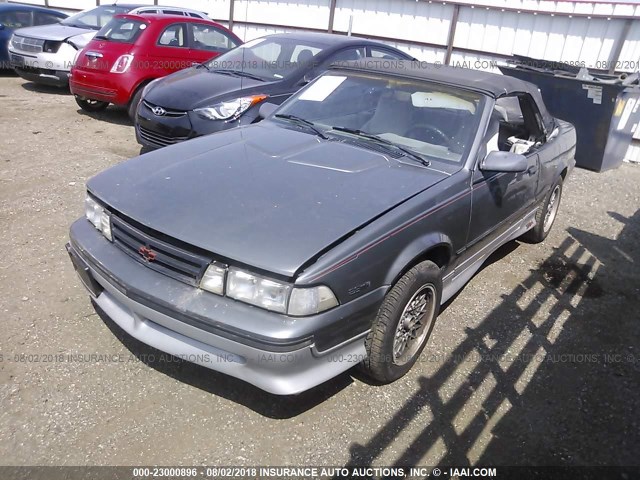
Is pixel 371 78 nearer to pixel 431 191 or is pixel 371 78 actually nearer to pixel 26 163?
pixel 431 191

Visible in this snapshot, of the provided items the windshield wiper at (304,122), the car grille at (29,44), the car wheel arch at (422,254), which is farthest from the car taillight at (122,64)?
the car wheel arch at (422,254)

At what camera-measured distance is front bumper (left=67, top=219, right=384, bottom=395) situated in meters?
2.24

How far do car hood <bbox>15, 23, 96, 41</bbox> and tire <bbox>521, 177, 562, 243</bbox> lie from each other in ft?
28.0

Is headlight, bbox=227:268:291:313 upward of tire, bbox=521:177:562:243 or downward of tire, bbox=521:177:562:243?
upward

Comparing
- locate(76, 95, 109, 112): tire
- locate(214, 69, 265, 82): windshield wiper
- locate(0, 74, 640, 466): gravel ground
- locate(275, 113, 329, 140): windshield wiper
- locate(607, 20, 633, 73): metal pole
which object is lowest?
locate(0, 74, 640, 466): gravel ground

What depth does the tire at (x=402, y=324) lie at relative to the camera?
265cm

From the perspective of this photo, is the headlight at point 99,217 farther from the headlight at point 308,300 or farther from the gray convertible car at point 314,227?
the headlight at point 308,300

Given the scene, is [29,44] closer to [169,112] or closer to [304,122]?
[169,112]

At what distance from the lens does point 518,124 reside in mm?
4590

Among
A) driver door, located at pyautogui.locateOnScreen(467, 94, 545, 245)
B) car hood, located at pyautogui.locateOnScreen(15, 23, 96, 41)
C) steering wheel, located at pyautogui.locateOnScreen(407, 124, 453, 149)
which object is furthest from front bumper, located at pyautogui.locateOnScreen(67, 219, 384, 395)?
car hood, located at pyautogui.locateOnScreen(15, 23, 96, 41)

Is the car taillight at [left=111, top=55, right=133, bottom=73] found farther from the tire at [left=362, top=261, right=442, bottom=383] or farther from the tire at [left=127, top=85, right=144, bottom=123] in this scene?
the tire at [left=362, top=261, right=442, bottom=383]

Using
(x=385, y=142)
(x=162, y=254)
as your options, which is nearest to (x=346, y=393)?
(x=162, y=254)

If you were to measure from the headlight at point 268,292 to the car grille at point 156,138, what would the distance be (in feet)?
11.4

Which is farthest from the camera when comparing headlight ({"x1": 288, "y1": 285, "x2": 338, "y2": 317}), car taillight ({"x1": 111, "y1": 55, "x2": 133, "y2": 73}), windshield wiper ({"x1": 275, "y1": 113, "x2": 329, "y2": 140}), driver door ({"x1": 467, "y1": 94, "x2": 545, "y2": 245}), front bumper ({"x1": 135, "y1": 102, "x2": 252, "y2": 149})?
car taillight ({"x1": 111, "y1": 55, "x2": 133, "y2": 73})
